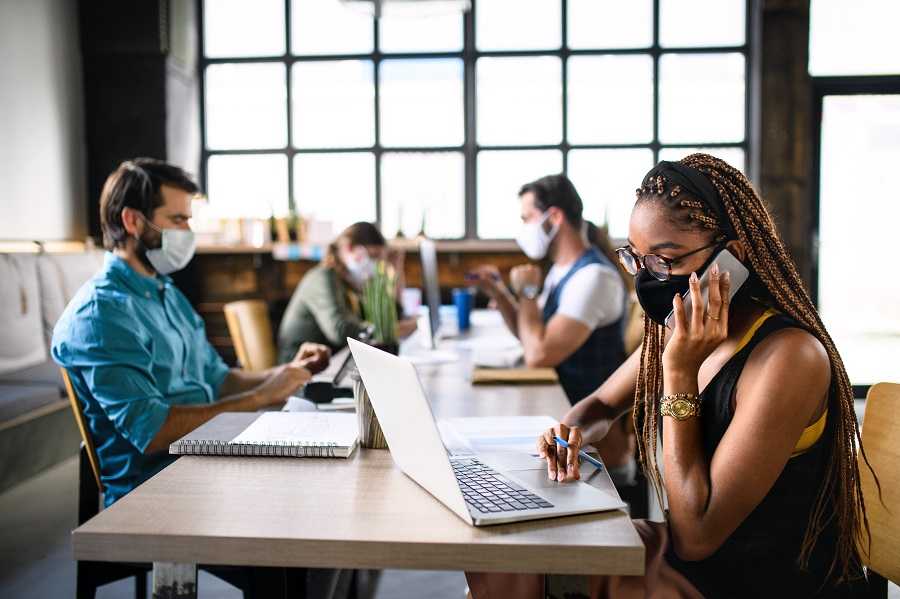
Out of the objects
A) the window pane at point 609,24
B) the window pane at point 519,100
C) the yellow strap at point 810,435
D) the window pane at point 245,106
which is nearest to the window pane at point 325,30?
the window pane at point 245,106

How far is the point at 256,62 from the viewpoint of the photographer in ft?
19.9

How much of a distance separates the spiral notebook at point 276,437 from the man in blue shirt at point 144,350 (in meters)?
0.26

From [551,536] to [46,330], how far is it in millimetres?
3828

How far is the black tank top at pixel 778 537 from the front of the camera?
4.15 feet

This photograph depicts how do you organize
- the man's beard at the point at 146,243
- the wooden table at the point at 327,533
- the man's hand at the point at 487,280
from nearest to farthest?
the wooden table at the point at 327,533, the man's beard at the point at 146,243, the man's hand at the point at 487,280

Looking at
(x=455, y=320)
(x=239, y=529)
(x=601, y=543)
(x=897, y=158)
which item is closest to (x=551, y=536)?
(x=601, y=543)

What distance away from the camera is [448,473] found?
3.48 feet

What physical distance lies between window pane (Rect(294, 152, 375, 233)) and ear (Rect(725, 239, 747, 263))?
4.88 m

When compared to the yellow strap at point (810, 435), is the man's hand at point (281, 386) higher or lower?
lower

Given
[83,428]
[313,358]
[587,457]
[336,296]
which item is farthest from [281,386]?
[336,296]

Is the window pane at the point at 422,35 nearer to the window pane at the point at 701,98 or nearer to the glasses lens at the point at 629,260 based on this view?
the window pane at the point at 701,98

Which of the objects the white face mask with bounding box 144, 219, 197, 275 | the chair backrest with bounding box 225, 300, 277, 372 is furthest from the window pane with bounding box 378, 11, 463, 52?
the white face mask with bounding box 144, 219, 197, 275

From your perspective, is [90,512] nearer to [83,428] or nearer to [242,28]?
[83,428]

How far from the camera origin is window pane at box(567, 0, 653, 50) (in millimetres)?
5777
